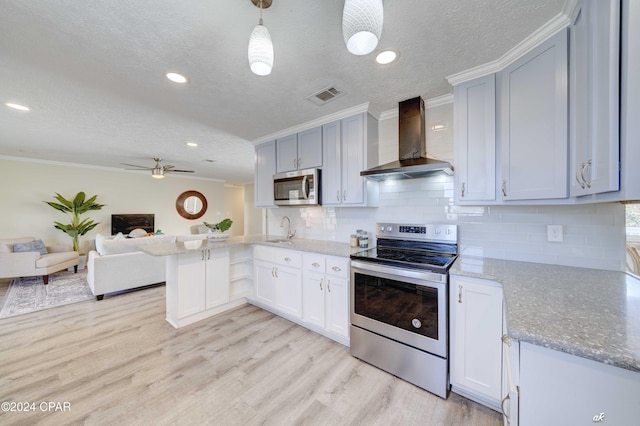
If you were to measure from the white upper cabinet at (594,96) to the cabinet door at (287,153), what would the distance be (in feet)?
8.26

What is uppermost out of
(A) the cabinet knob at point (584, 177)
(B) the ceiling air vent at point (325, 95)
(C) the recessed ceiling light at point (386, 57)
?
(B) the ceiling air vent at point (325, 95)

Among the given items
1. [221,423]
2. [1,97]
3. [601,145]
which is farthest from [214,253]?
[601,145]

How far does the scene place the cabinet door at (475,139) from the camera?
1.80 meters

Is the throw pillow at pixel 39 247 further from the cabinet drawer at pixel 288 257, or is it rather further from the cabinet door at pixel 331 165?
the cabinet door at pixel 331 165

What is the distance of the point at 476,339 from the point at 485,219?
1026 millimetres

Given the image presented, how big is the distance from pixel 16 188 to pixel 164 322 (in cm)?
544

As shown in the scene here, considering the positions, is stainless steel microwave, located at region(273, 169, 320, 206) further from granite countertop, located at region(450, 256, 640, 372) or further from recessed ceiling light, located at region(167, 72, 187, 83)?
granite countertop, located at region(450, 256, 640, 372)

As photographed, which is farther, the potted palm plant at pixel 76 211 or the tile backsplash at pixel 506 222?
the potted palm plant at pixel 76 211

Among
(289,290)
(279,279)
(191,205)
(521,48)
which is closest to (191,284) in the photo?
(279,279)

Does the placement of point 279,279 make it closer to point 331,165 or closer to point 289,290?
point 289,290

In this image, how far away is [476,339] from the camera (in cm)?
158

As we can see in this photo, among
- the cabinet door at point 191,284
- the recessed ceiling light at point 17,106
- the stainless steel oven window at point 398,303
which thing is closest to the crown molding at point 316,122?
the stainless steel oven window at point 398,303

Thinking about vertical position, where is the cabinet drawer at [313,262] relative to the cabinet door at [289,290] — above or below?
above

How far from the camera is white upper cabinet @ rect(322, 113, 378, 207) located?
2531mm
